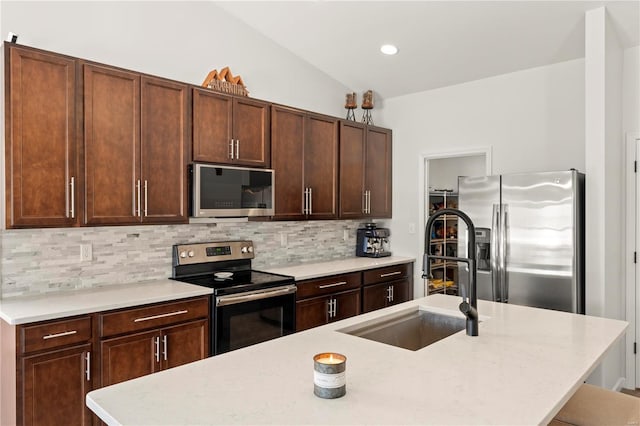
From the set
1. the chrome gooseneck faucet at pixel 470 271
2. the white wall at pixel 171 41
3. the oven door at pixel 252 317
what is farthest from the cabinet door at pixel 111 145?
the chrome gooseneck faucet at pixel 470 271

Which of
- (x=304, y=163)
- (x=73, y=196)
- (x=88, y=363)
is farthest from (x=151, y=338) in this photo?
(x=304, y=163)

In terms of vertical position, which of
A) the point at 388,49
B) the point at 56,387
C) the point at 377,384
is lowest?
the point at 56,387

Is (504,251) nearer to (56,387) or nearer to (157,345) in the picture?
(157,345)

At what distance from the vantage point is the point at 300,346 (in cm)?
172

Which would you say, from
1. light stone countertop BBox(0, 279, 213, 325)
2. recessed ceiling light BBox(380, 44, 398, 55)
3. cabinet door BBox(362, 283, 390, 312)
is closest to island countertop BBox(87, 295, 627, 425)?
light stone countertop BBox(0, 279, 213, 325)

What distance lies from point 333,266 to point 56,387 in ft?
7.71

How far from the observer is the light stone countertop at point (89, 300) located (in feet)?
7.45

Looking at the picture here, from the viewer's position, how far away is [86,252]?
9.75 feet

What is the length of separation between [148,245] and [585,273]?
10.3ft

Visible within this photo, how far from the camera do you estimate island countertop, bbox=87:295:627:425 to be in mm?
1150

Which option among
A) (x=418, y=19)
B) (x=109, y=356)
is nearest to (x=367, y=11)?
(x=418, y=19)

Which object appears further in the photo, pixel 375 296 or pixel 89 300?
pixel 375 296

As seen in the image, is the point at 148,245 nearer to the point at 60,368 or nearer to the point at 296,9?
the point at 60,368

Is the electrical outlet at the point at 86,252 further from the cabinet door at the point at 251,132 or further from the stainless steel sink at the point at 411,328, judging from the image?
the stainless steel sink at the point at 411,328
